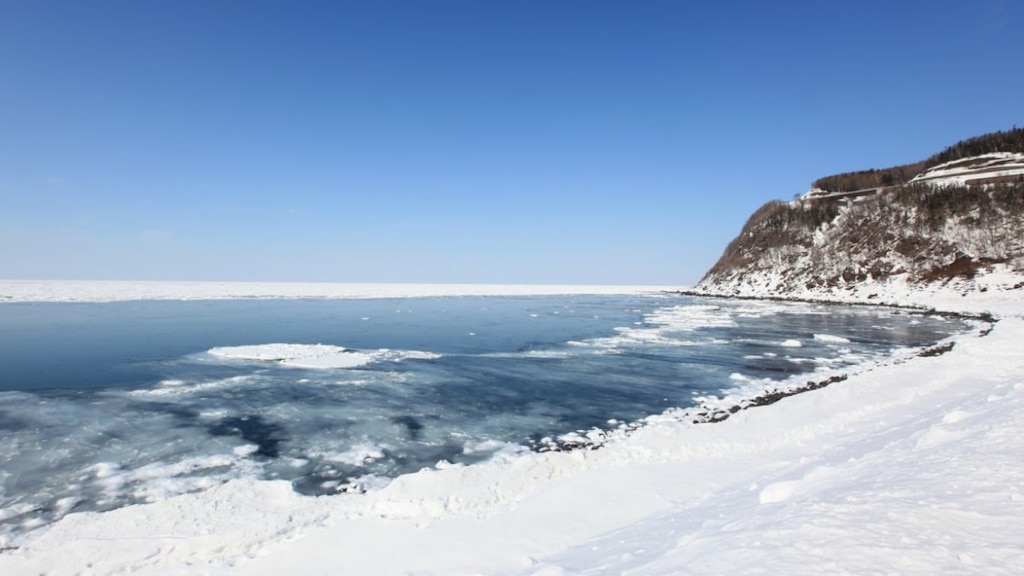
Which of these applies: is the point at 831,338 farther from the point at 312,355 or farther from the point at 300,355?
the point at 300,355

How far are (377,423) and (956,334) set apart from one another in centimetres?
2354

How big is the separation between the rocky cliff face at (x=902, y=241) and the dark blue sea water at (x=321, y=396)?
25.9 metres

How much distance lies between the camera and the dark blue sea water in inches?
261

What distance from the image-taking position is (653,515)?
5.20m

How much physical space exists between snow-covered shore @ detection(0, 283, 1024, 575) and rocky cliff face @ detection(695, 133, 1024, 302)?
137ft

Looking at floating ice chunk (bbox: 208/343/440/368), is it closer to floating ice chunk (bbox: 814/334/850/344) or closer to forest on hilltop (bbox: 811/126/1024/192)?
floating ice chunk (bbox: 814/334/850/344)

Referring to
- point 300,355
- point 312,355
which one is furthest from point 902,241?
point 300,355

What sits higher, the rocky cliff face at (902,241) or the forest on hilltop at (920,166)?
the forest on hilltop at (920,166)

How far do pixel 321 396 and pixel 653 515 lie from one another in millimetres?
8051

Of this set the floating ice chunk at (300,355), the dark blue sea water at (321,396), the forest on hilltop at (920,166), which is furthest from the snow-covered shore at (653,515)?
the forest on hilltop at (920,166)

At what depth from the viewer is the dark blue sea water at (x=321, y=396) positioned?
21.7 feet

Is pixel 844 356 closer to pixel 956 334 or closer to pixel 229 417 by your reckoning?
pixel 956 334

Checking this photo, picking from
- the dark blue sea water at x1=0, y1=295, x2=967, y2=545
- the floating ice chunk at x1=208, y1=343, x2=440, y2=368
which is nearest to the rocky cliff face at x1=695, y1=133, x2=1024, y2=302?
the dark blue sea water at x1=0, y1=295, x2=967, y2=545

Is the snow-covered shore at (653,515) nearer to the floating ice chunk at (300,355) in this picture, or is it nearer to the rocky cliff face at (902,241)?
the floating ice chunk at (300,355)
